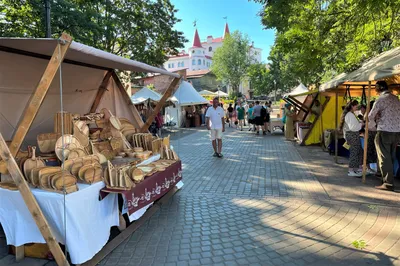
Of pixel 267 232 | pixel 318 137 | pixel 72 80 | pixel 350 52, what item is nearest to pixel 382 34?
pixel 350 52

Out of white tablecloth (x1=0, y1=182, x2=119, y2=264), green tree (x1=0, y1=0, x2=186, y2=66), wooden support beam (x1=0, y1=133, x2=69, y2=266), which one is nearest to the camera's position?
wooden support beam (x1=0, y1=133, x2=69, y2=266)

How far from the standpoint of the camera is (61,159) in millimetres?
3652

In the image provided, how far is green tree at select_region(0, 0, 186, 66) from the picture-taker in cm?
923

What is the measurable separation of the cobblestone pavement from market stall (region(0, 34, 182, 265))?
534 mm

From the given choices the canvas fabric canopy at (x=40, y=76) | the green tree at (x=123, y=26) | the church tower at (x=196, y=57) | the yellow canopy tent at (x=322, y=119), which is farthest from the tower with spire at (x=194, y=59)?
the canvas fabric canopy at (x=40, y=76)

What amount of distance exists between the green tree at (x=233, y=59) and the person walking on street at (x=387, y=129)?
5424 cm

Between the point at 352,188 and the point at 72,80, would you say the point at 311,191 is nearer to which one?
the point at 352,188

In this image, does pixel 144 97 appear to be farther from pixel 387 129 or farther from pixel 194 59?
pixel 194 59

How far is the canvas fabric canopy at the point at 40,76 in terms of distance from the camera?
3.41m

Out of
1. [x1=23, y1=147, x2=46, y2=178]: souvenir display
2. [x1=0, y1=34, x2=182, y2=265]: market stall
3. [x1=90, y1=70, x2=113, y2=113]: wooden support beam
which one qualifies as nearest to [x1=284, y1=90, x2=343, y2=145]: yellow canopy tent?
[x1=90, y1=70, x2=113, y2=113]: wooden support beam

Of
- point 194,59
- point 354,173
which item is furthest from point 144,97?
point 194,59

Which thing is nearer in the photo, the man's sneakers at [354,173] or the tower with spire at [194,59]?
the man's sneakers at [354,173]

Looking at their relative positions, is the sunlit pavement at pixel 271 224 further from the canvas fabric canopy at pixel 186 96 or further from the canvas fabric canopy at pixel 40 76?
the canvas fabric canopy at pixel 186 96

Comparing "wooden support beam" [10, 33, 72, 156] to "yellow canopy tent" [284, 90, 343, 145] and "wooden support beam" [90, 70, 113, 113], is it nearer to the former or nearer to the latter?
"wooden support beam" [90, 70, 113, 113]
